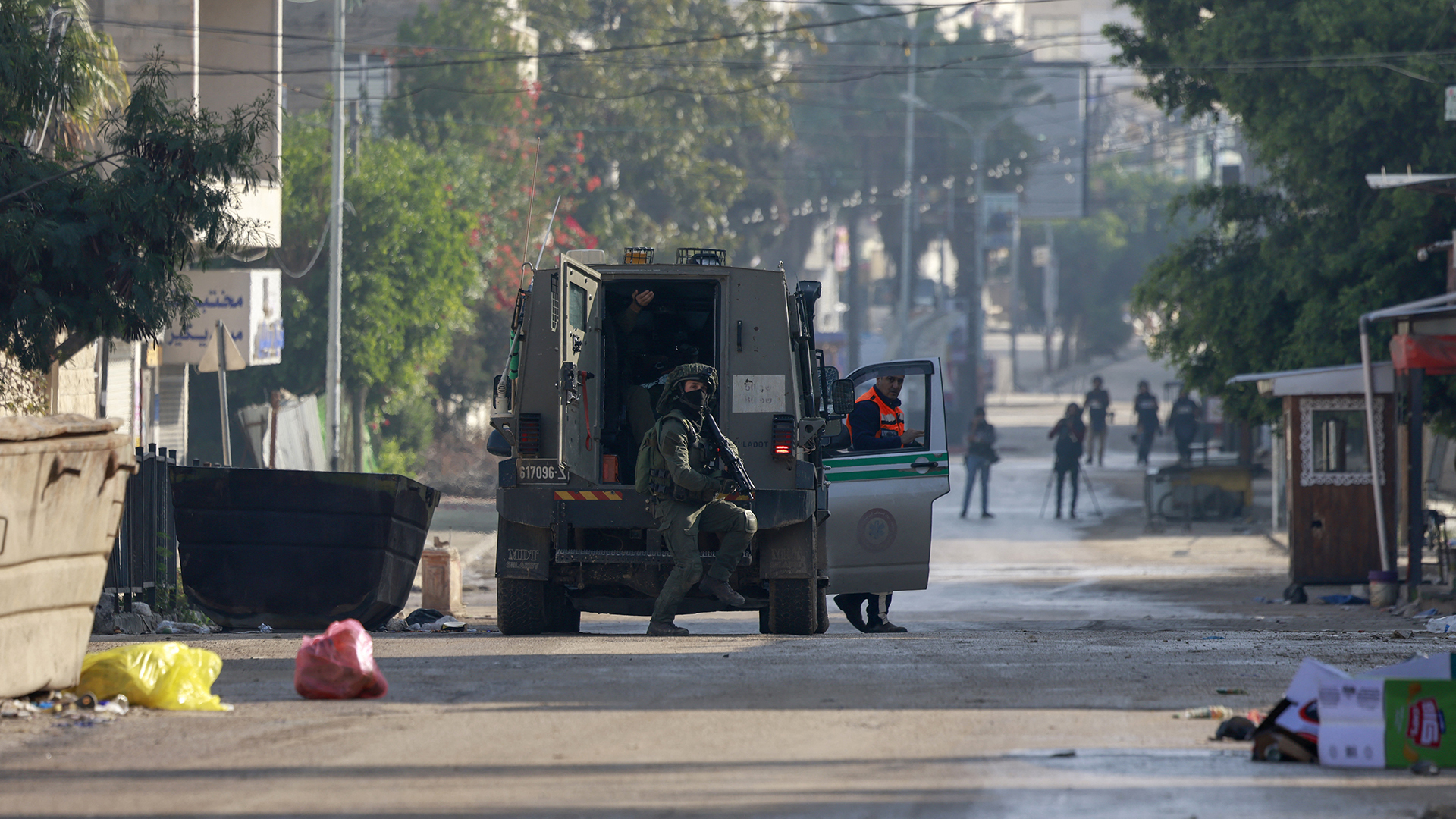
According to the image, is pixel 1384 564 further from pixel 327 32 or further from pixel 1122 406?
pixel 1122 406

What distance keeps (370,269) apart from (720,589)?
19006 mm

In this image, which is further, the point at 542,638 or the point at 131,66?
the point at 131,66

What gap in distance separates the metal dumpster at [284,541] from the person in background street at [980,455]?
49.3 ft

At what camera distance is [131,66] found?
69.1 feet

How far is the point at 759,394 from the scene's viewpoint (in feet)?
32.4

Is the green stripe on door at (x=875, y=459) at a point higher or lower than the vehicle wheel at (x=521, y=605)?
higher

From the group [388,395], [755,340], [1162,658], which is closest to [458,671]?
[755,340]

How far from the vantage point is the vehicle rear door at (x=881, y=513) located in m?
11.3

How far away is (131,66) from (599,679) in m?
15.9

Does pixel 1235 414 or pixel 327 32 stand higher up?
pixel 327 32

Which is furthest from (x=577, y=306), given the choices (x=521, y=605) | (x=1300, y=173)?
(x=1300, y=173)

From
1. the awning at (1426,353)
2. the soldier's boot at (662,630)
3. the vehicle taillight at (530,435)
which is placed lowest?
the soldier's boot at (662,630)

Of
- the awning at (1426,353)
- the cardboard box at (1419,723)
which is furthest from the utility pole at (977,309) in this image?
the cardboard box at (1419,723)

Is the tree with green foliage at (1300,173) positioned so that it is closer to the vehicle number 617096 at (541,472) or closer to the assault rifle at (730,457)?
the assault rifle at (730,457)
